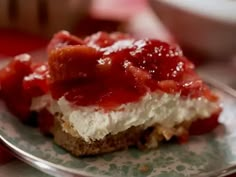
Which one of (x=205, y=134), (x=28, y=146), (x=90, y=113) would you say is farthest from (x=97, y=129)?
(x=205, y=134)

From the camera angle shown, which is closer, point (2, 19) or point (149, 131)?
point (149, 131)

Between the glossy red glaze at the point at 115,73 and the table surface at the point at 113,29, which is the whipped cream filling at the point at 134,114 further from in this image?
the table surface at the point at 113,29

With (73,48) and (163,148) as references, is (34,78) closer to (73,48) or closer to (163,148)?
(73,48)

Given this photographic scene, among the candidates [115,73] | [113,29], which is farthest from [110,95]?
[113,29]

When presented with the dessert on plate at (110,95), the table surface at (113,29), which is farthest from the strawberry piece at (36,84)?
the table surface at (113,29)

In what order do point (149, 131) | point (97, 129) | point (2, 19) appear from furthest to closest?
1. point (2, 19)
2. point (149, 131)
3. point (97, 129)

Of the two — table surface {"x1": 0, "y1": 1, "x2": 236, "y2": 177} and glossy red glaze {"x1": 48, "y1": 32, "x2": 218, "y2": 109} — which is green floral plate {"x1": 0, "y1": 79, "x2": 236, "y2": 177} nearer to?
glossy red glaze {"x1": 48, "y1": 32, "x2": 218, "y2": 109}

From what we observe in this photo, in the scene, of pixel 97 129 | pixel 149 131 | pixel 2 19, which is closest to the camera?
pixel 97 129

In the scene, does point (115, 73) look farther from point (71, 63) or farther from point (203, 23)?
point (203, 23)
